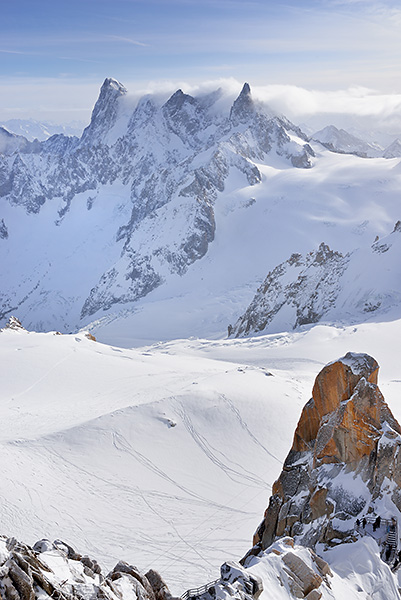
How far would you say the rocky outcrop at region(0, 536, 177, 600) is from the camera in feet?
26.9

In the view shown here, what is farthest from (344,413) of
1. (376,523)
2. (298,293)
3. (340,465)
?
(298,293)

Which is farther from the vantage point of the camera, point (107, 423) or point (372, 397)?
point (107, 423)

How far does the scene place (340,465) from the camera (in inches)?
619

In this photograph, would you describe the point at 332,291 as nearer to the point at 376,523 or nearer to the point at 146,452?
the point at 146,452

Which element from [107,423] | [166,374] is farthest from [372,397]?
[166,374]

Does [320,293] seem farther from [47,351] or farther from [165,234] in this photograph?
[165,234]

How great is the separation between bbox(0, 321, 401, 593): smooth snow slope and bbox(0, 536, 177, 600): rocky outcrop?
773 centimetres

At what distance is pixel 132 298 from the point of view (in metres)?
162

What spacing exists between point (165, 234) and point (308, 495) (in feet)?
513

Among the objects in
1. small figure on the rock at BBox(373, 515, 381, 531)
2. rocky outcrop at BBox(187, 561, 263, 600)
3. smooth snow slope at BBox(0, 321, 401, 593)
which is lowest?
smooth snow slope at BBox(0, 321, 401, 593)

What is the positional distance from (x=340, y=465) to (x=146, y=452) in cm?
1396

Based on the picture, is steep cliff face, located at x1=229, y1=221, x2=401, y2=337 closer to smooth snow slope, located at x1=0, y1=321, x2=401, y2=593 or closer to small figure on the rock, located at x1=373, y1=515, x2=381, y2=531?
smooth snow slope, located at x1=0, y1=321, x2=401, y2=593

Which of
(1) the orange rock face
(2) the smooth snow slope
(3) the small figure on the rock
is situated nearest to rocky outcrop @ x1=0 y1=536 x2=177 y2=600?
(3) the small figure on the rock

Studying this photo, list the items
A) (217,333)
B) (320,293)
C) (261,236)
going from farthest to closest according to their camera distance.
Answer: (261,236), (217,333), (320,293)
